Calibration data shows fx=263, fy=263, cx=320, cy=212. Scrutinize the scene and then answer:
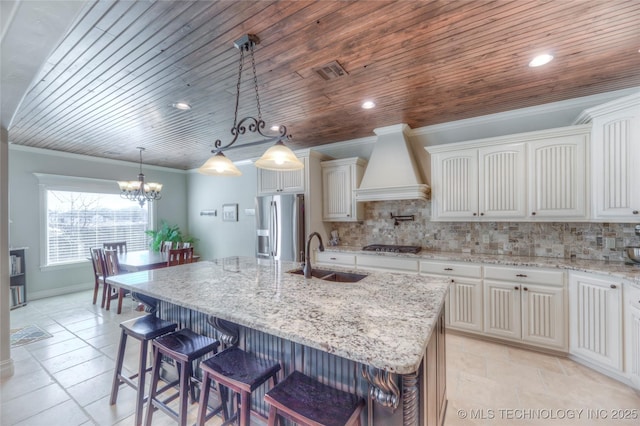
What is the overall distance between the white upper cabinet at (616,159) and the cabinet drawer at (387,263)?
1866 mm

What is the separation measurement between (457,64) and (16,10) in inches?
111

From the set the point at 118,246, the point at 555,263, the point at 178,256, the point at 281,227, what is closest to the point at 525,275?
the point at 555,263

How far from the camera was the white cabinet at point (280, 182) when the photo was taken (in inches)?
168

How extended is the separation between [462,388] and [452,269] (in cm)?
127

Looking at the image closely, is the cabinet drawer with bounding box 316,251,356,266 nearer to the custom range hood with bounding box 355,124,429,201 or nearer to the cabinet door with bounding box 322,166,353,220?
the cabinet door with bounding box 322,166,353,220

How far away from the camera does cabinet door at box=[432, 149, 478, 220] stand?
330 cm

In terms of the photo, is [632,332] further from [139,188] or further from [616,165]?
[139,188]

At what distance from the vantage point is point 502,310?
2.88m

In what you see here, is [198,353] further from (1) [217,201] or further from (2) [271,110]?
(1) [217,201]

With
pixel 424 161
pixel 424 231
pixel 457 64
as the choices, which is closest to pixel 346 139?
pixel 424 161

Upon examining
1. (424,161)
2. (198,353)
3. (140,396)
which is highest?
(424,161)

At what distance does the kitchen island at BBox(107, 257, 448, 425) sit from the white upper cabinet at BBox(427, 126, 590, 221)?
183 centimetres

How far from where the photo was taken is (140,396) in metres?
1.81

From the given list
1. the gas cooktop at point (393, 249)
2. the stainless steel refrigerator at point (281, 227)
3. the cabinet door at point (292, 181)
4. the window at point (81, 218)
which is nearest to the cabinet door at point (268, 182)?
the cabinet door at point (292, 181)
